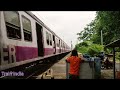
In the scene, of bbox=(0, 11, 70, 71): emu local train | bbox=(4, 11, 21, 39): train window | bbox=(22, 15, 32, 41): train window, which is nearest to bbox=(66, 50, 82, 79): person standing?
bbox=(0, 11, 70, 71): emu local train

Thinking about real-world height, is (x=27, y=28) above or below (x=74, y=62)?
above

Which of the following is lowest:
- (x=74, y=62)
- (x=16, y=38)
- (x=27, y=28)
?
(x=74, y=62)

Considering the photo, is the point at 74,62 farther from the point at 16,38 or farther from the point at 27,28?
the point at 27,28

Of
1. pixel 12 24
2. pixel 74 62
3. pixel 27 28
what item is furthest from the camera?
pixel 27 28

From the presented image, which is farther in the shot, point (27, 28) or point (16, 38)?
point (27, 28)

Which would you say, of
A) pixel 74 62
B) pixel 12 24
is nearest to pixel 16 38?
pixel 12 24

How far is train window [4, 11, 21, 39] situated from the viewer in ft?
26.9

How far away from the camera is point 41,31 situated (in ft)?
46.6

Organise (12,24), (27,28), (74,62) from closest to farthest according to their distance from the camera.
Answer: (74,62) → (12,24) → (27,28)

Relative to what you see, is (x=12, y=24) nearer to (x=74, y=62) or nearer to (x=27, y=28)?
(x=27, y=28)

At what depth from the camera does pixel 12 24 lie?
8.63 metres

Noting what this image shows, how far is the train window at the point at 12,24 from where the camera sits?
8.19m
